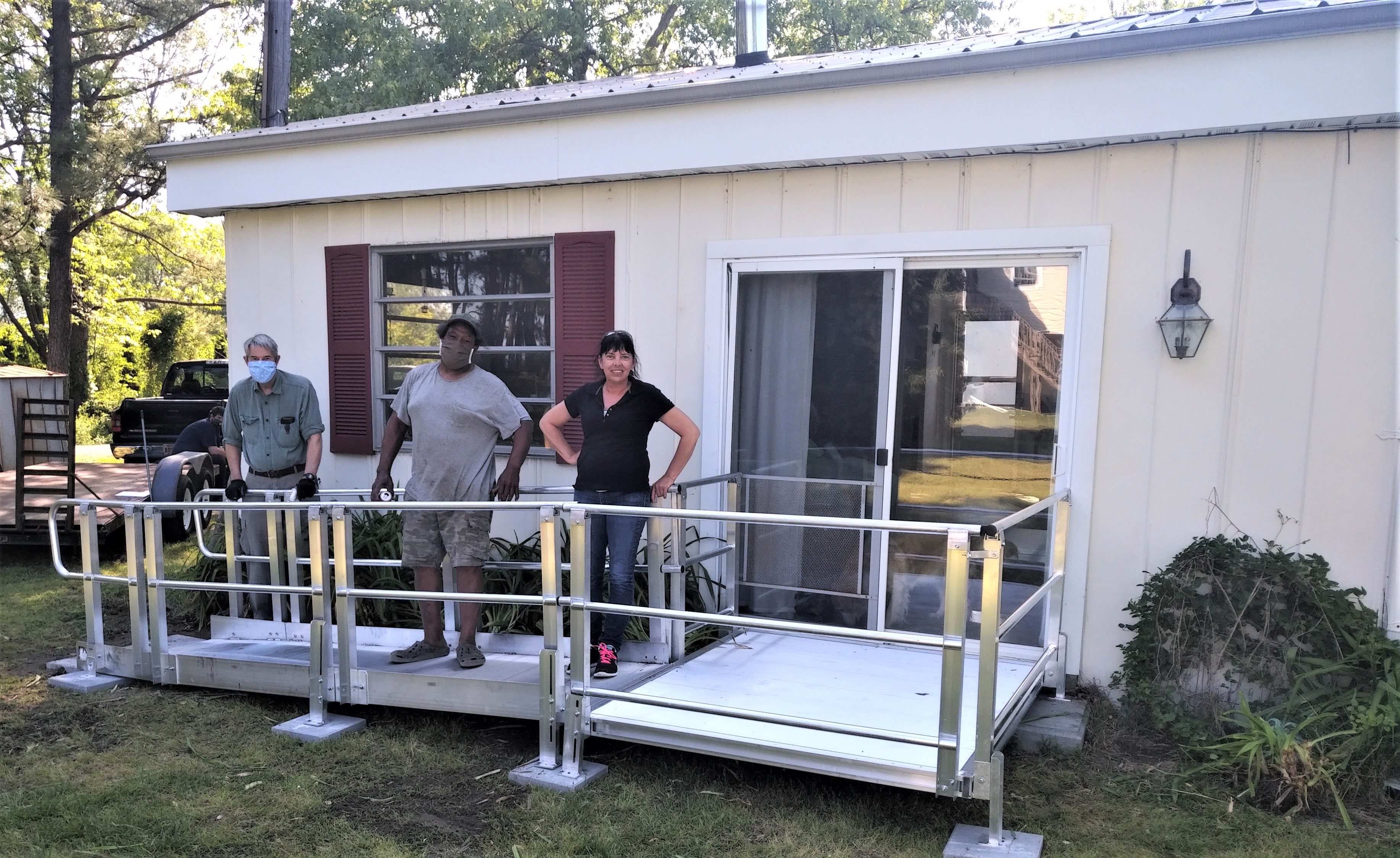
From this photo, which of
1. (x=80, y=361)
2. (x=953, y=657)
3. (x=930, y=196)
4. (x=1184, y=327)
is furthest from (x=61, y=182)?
(x=953, y=657)

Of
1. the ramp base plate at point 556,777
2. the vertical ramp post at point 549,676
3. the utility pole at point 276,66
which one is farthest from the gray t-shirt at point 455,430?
the utility pole at point 276,66

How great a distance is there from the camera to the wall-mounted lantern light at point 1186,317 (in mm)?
4266

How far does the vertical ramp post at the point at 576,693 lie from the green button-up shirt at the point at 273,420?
222 centimetres

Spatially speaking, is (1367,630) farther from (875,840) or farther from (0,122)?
(0,122)

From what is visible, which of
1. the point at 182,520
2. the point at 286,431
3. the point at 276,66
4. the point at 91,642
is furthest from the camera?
the point at 276,66

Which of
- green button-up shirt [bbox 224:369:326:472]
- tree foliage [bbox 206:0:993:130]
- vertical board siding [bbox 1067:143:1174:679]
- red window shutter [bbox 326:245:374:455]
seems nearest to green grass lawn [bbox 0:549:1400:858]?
vertical board siding [bbox 1067:143:1174:679]

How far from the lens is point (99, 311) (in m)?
20.6

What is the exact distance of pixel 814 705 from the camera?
12.7ft

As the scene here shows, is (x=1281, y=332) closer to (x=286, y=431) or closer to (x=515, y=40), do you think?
(x=286, y=431)

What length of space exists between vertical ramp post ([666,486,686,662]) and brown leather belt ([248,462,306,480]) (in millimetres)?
2190

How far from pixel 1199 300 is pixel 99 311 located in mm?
22078

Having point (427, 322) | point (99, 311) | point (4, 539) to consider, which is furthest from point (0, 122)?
point (427, 322)

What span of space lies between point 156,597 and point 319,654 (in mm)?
1018

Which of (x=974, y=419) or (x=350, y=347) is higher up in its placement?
(x=350, y=347)
